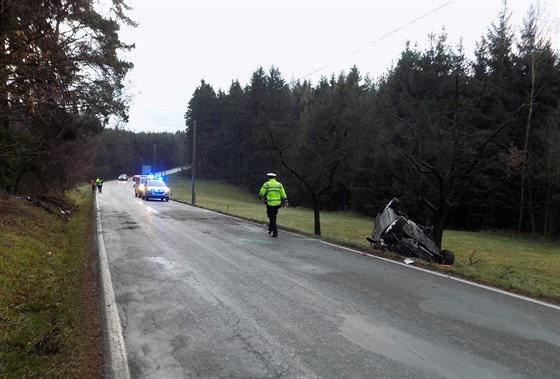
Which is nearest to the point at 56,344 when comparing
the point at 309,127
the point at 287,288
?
the point at 287,288

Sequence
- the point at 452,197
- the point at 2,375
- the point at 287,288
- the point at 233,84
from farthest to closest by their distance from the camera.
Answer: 1. the point at 233,84
2. the point at 452,197
3. the point at 287,288
4. the point at 2,375

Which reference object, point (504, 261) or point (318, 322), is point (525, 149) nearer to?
point (504, 261)

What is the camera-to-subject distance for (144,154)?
130500 millimetres

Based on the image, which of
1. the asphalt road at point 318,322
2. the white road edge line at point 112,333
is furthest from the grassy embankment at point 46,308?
the asphalt road at point 318,322

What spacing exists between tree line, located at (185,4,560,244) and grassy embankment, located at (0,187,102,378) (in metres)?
8.81

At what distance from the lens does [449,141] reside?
1529 centimetres

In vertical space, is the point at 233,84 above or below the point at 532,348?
above

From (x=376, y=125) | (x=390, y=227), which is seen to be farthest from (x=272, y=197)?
(x=376, y=125)

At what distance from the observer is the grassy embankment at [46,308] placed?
3.96 m

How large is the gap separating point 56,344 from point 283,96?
6059cm

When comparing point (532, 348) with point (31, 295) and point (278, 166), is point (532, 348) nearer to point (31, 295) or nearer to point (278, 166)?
point (31, 295)

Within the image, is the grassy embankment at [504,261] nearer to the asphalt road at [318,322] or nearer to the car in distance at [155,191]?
the asphalt road at [318,322]

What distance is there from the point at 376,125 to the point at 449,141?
25.5m

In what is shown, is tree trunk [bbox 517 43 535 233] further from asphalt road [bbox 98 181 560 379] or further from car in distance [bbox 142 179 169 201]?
car in distance [bbox 142 179 169 201]
